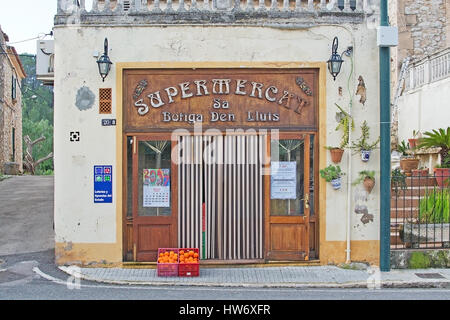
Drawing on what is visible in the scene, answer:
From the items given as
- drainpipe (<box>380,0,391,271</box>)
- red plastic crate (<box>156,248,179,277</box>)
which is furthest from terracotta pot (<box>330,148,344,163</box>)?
red plastic crate (<box>156,248,179,277</box>)

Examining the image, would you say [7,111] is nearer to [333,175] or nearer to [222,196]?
[222,196]

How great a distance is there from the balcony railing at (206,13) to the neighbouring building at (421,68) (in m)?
5.86

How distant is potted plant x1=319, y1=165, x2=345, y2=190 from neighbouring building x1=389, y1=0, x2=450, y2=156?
5.44 meters

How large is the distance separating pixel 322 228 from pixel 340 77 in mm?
2692

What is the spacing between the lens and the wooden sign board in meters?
10.2

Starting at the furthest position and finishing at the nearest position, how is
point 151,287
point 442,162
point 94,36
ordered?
point 442,162, point 94,36, point 151,287

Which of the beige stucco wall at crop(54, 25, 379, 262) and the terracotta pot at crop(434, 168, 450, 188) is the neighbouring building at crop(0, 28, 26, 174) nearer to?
the beige stucco wall at crop(54, 25, 379, 262)

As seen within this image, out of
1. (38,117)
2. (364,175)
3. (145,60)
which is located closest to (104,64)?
(145,60)

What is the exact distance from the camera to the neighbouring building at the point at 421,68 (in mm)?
16312

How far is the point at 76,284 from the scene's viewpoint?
8.94 m

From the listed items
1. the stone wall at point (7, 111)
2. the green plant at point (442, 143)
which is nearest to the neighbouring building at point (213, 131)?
the green plant at point (442, 143)

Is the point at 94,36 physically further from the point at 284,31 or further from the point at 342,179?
the point at 342,179

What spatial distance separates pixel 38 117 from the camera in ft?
177
